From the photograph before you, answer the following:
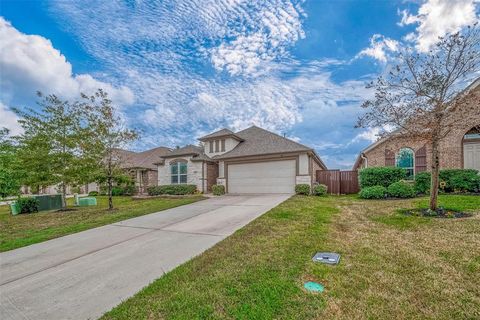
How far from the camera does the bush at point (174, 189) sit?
17156 millimetres

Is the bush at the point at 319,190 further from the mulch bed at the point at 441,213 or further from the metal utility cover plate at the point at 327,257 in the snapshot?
the metal utility cover plate at the point at 327,257

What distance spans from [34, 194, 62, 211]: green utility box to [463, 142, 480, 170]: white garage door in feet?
78.1

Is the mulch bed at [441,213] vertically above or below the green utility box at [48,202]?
above

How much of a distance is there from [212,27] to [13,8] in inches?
266

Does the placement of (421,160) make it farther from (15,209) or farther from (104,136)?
(15,209)

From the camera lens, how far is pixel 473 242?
4.39m

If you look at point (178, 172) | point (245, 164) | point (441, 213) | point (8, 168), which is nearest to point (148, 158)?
point (178, 172)

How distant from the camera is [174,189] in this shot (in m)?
17.6

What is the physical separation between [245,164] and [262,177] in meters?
1.57

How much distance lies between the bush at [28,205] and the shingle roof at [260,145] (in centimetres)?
1117

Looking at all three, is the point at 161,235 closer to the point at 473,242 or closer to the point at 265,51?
the point at 473,242

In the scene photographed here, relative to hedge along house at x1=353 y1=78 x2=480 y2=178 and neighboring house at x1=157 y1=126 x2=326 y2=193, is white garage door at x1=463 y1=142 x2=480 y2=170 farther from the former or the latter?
neighboring house at x1=157 y1=126 x2=326 y2=193

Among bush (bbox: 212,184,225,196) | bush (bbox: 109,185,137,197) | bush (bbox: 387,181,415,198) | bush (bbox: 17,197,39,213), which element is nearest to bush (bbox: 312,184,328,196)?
bush (bbox: 387,181,415,198)

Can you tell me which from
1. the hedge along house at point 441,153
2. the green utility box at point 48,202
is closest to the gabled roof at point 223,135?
the hedge along house at point 441,153
